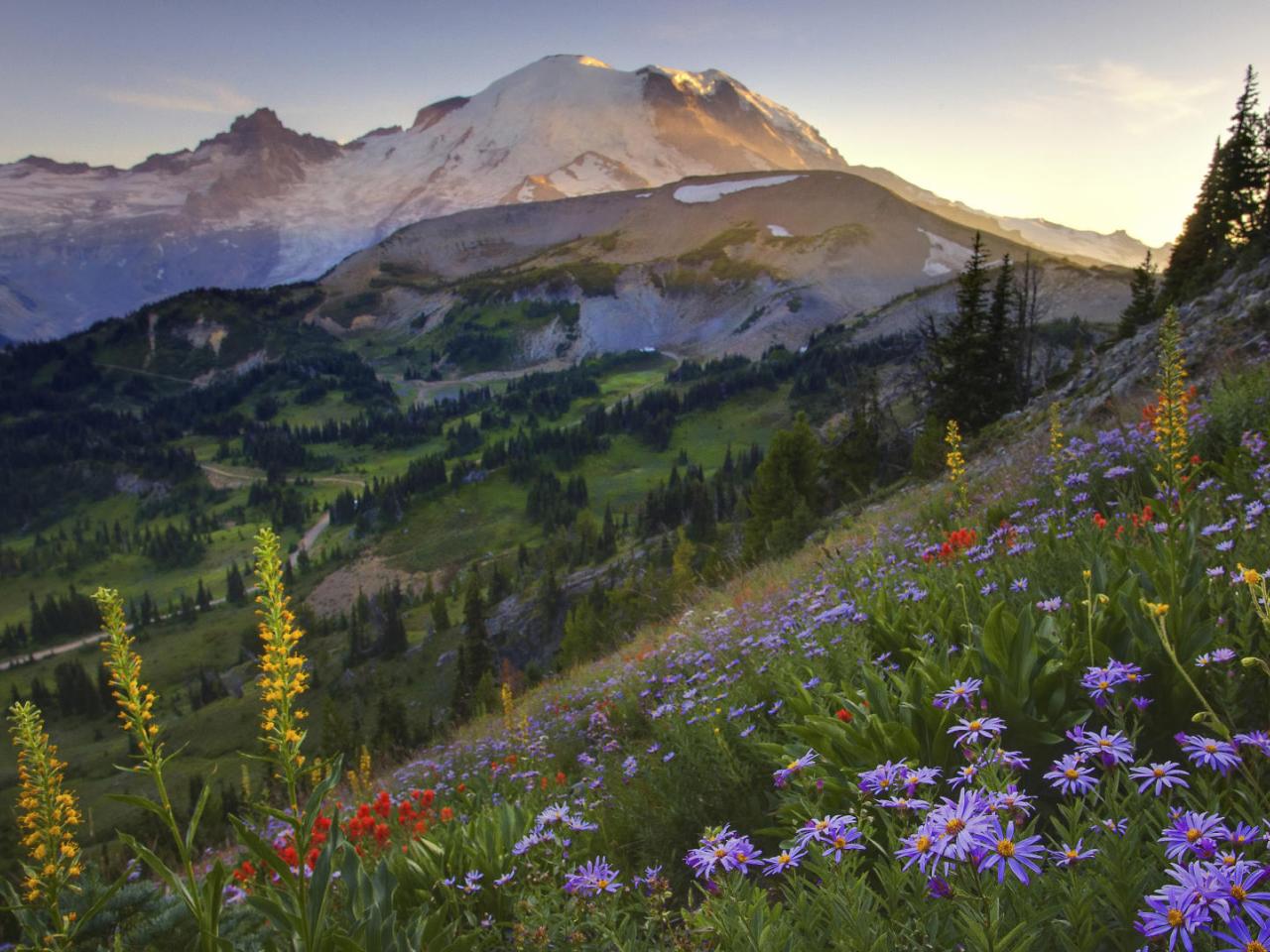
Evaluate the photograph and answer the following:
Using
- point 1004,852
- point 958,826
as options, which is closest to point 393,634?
point 958,826

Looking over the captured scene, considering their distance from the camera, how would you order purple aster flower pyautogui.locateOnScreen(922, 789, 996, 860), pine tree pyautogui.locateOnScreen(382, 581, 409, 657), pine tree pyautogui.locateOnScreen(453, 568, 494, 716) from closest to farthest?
purple aster flower pyautogui.locateOnScreen(922, 789, 996, 860), pine tree pyautogui.locateOnScreen(453, 568, 494, 716), pine tree pyautogui.locateOnScreen(382, 581, 409, 657)

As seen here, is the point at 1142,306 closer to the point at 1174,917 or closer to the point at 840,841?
the point at 840,841

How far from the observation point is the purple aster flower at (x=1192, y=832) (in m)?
1.83

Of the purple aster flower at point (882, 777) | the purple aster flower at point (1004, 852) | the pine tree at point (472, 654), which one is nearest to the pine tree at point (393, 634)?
the pine tree at point (472, 654)

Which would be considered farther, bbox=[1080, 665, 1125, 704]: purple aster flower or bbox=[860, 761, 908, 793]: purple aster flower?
bbox=[1080, 665, 1125, 704]: purple aster flower

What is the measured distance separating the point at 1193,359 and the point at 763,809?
1909 centimetres

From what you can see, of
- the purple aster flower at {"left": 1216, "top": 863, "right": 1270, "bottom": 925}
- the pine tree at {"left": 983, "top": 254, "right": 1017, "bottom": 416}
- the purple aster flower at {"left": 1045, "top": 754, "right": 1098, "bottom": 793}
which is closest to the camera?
the purple aster flower at {"left": 1216, "top": 863, "right": 1270, "bottom": 925}

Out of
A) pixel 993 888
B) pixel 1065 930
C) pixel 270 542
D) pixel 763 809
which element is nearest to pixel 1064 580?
pixel 763 809

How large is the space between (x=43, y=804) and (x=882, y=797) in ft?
13.3

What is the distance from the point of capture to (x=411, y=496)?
646 ft

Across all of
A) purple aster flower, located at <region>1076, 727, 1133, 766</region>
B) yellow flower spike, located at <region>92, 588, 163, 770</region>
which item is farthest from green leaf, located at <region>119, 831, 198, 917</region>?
purple aster flower, located at <region>1076, 727, 1133, 766</region>

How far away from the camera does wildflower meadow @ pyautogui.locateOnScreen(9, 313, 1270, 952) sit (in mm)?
2123

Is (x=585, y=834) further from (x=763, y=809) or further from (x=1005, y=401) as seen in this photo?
(x=1005, y=401)

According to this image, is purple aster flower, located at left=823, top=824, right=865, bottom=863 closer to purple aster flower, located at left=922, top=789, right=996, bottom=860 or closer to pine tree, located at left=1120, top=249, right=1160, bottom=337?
purple aster flower, located at left=922, top=789, right=996, bottom=860
